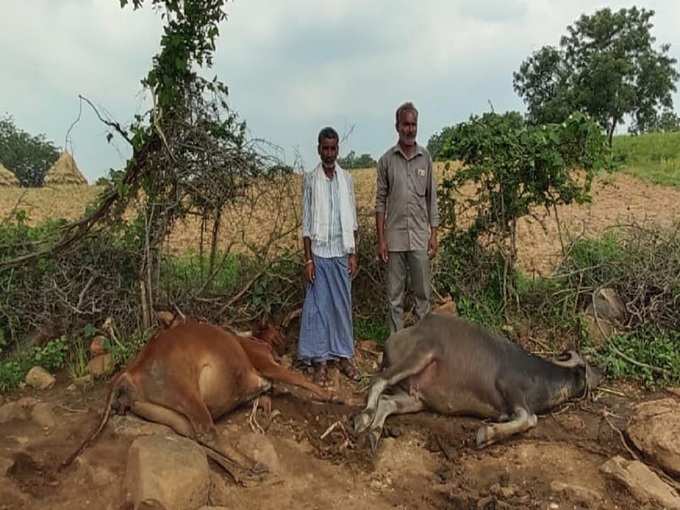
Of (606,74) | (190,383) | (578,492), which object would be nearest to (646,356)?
(578,492)

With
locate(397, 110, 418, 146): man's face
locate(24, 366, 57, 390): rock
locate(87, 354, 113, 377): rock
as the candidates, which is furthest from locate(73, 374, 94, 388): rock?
locate(397, 110, 418, 146): man's face

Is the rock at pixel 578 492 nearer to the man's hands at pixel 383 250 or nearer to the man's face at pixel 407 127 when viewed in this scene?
the man's hands at pixel 383 250

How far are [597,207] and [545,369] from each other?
8028 millimetres

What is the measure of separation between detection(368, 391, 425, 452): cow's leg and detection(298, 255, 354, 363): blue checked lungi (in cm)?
73

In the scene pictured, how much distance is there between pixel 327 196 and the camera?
5102mm

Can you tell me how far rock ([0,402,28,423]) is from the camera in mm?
4277

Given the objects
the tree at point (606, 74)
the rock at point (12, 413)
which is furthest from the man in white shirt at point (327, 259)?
the tree at point (606, 74)

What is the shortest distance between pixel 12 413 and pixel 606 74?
29.4m

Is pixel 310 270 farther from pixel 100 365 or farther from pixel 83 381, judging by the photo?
pixel 83 381

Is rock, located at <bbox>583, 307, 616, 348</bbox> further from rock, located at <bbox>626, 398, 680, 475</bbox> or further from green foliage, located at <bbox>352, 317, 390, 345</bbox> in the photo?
green foliage, located at <bbox>352, 317, 390, 345</bbox>

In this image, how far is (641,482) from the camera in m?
3.64

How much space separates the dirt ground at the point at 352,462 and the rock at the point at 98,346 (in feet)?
1.30

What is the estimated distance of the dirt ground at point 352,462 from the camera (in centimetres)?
357

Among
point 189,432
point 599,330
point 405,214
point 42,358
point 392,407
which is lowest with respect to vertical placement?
point 392,407
